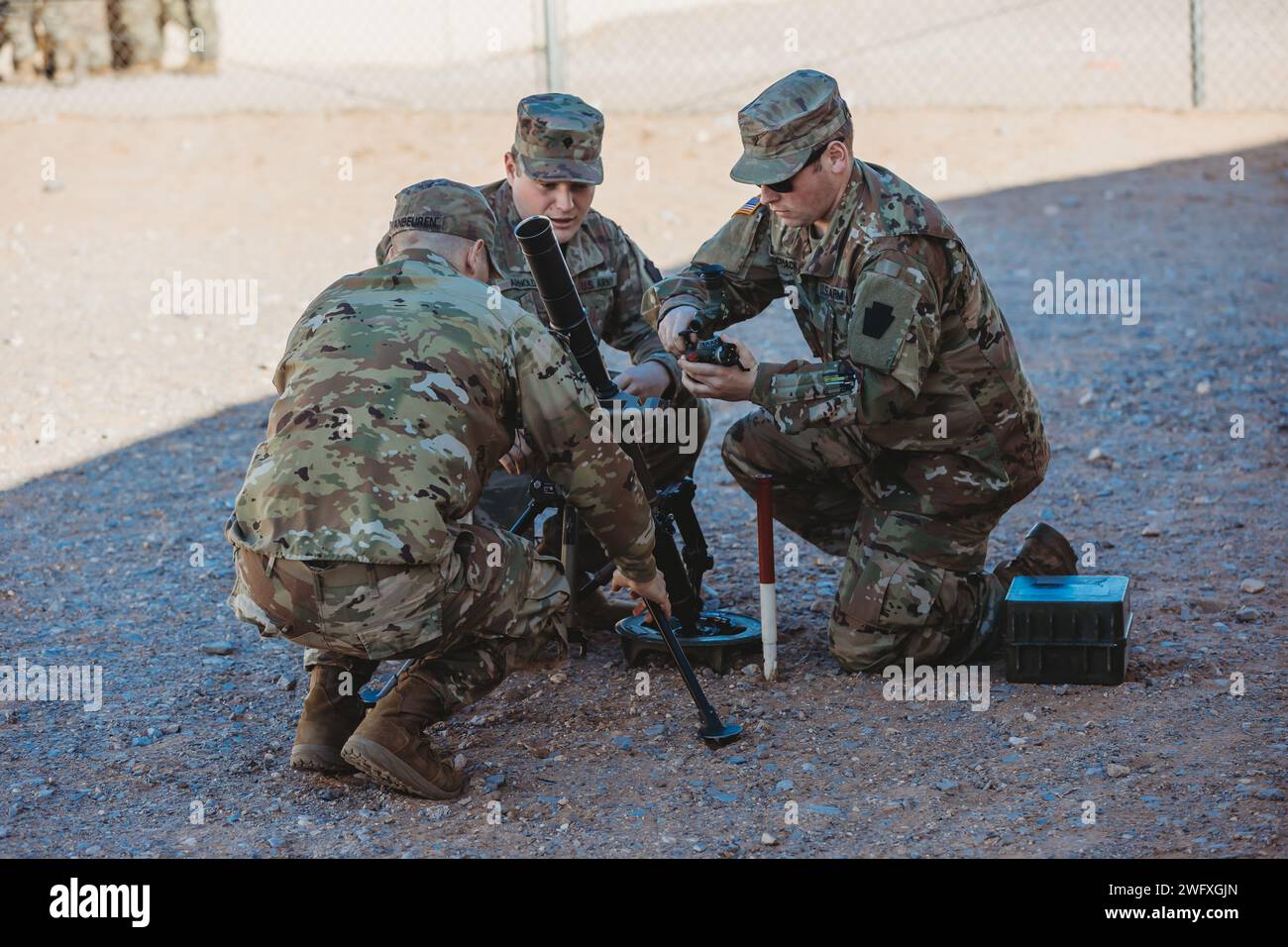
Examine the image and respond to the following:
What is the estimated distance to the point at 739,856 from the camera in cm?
379

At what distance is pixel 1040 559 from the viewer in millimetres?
5129

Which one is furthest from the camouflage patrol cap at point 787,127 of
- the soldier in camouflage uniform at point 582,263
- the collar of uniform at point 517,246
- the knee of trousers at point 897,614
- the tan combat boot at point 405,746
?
the tan combat boot at point 405,746

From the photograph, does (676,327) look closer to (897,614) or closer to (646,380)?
(646,380)

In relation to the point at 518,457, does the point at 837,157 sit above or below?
above

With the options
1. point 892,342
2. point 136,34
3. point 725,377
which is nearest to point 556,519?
point 725,377

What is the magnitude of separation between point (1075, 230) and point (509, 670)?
25.1ft

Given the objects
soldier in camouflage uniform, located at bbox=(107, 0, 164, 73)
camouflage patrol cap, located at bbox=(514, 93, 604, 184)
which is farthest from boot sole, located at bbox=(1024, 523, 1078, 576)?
soldier in camouflage uniform, located at bbox=(107, 0, 164, 73)

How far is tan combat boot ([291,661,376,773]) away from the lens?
4230 mm

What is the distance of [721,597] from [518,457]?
3.63ft

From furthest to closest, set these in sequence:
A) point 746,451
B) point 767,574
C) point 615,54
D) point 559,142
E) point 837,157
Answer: point 615,54
point 746,451
point 559,142
point 767,574
point 837,157

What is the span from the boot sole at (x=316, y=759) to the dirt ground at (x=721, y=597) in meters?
0.05

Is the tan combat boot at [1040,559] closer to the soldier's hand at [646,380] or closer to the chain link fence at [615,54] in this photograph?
the soldier's hand at [646,380]

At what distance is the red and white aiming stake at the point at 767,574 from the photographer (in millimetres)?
4742

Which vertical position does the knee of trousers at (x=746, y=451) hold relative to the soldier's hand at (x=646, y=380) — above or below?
below
